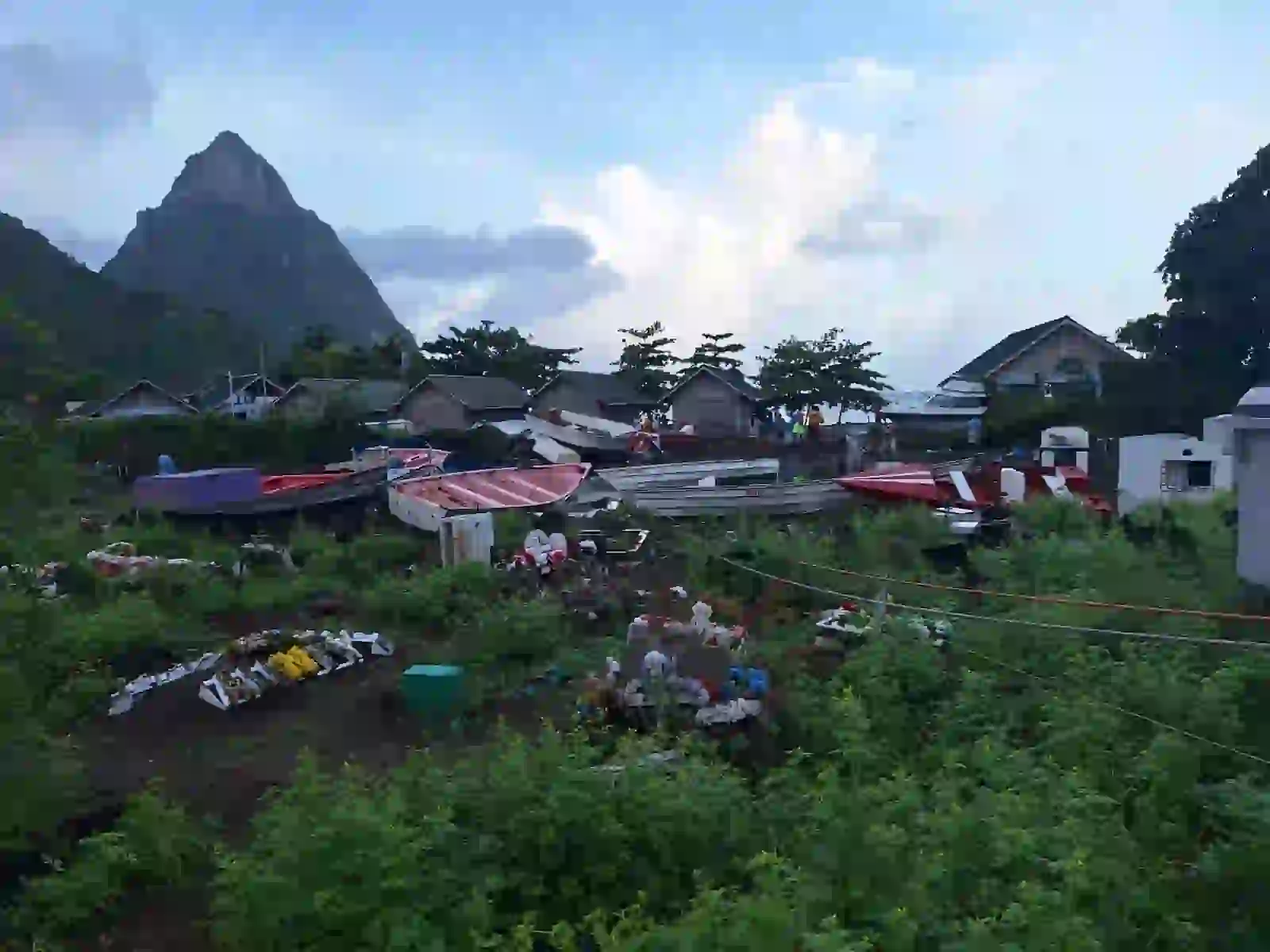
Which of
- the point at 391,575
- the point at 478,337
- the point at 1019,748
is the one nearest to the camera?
the point at 1019,748

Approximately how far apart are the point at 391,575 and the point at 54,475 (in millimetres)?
6043

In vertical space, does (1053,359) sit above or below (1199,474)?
above

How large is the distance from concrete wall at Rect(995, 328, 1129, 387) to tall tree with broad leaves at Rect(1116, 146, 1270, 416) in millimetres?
3053

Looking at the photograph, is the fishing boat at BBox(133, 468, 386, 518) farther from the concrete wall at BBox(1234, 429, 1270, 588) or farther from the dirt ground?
the concrete wall at BBox(1234, 429, 1270, 588)

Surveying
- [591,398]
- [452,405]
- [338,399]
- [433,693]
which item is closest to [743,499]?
[433,693]

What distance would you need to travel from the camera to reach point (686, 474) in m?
16.4

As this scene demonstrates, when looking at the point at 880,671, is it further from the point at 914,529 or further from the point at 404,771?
the point at 914,529

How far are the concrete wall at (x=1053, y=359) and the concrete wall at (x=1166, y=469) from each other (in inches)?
453

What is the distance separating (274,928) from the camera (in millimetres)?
4402

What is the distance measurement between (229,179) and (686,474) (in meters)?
63.8

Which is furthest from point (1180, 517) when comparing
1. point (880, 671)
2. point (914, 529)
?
point (880, 671)

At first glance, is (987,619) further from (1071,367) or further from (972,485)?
(1071,367)

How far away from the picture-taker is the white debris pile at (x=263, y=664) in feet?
26.0

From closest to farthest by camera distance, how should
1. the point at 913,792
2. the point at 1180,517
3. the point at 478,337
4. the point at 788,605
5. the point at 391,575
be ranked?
the point at 913,792
the point at 788,605
the point at 391,575
the point at 1180,517
the point at 478,337
